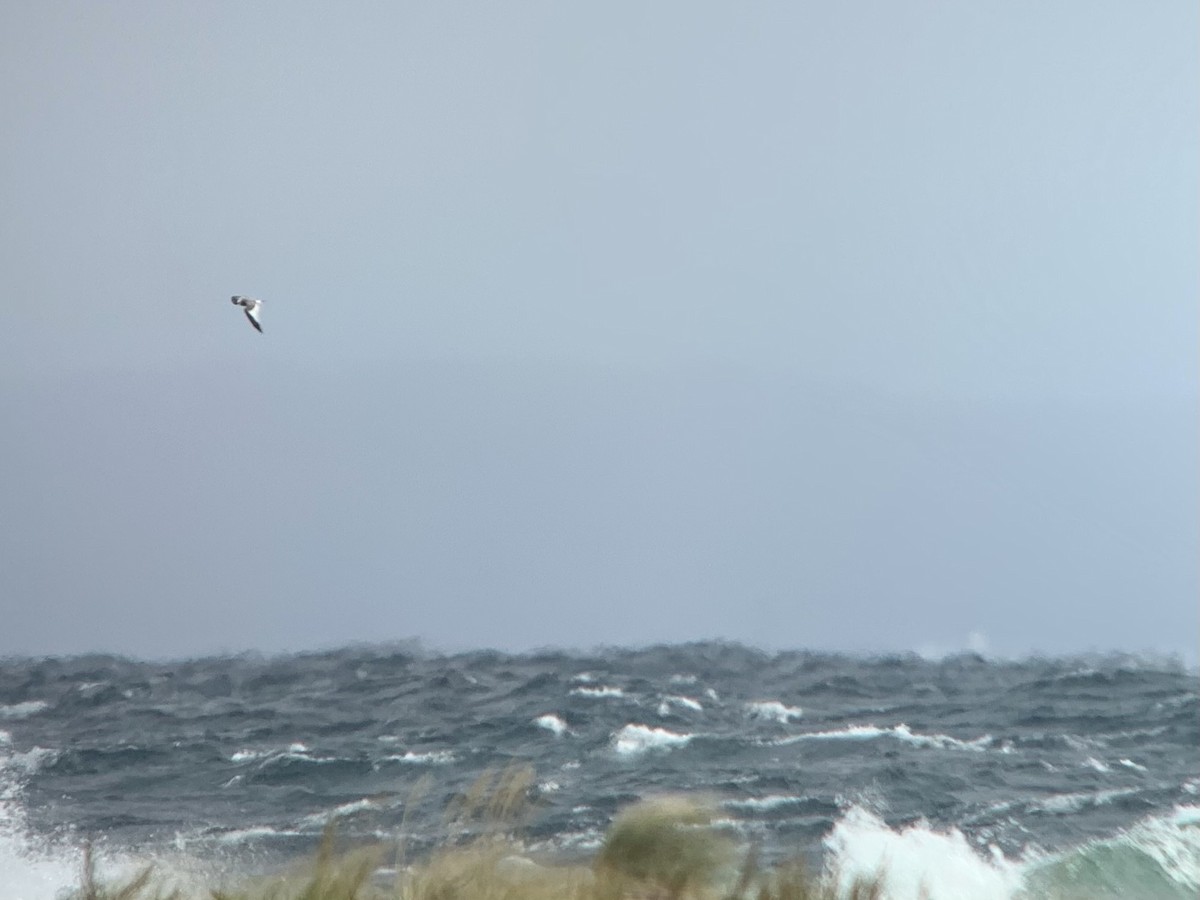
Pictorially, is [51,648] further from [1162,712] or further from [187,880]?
[1162,712]

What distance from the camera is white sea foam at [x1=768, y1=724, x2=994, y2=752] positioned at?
402 cm

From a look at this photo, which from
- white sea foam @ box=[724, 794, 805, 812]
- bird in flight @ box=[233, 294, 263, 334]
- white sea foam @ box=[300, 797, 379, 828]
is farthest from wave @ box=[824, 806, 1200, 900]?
bird in flight @ box=[233, 294, 263, 334]

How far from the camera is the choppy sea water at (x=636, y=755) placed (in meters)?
3.81

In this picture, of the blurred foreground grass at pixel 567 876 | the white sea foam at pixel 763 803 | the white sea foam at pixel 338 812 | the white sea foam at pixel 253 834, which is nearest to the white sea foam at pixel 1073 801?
the white sea foam at pixel 763 803

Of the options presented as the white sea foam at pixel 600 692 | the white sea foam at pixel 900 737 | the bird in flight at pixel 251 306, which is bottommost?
the white sea foam at pixel 900 737

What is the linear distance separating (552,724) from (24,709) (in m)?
1.56

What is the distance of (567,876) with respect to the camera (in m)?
2.97

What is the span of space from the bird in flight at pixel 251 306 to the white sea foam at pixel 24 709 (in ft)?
4.19

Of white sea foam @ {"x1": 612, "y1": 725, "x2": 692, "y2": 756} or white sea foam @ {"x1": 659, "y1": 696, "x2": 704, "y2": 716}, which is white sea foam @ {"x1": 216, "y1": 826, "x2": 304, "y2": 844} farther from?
white sea foam @ {"x1": 659, "y1": 696, "x2": 704, "y2": 716}

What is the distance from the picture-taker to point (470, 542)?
4250 millimetres

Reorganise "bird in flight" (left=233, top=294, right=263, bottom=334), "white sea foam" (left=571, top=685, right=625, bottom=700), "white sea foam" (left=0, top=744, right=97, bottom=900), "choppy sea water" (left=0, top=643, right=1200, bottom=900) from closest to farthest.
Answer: "white sea foam" (left=0, top=744, right=97, bottom=900)
"choppy sea water" (left=0, top=643, right=1200, bottom=900)
"bird in flight" (left=233, top=294, right=263, bottom=334)
"white sea foam" (left=571, top=685, right=625, bottom=700)

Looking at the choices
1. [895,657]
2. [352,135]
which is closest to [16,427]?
[352,135]

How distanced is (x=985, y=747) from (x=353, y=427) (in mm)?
2136

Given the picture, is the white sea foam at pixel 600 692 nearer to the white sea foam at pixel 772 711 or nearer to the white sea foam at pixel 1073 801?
the white sea foam at pixel 772 711
